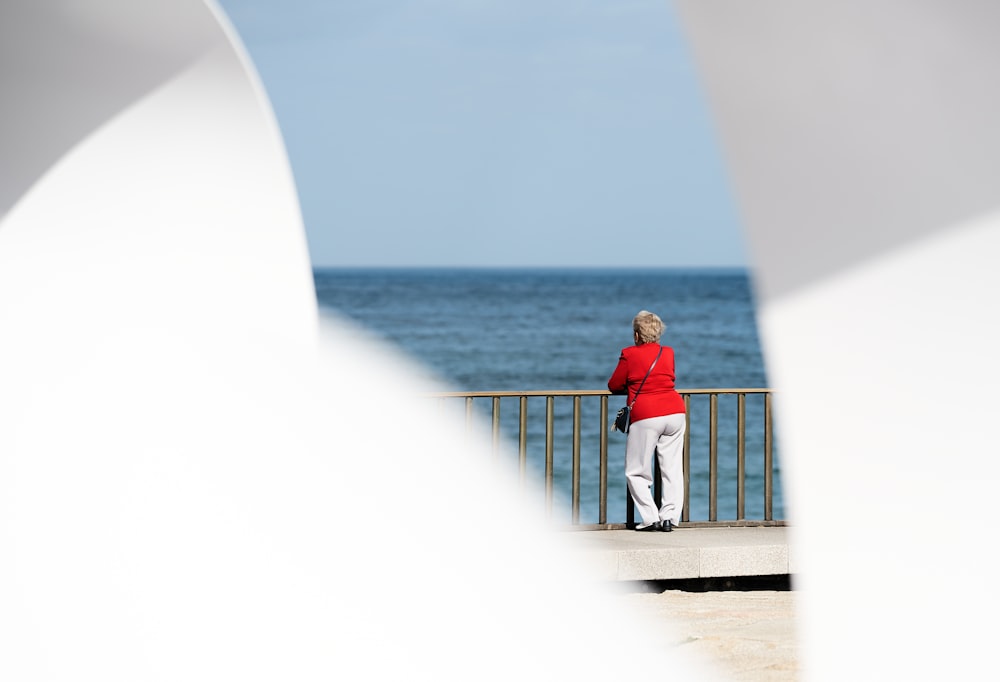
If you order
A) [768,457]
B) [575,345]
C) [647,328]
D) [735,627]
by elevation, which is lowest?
[735,627]

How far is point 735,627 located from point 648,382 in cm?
192

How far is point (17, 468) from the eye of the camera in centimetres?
406

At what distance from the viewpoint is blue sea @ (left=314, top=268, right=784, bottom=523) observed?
24.7 m

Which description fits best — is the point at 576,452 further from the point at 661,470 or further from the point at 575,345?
the point at 575,345

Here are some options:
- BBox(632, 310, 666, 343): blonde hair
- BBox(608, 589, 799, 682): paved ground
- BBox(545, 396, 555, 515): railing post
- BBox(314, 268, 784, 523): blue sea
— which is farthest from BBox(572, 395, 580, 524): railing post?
BBox(314, 268, 784, 523): blue sea

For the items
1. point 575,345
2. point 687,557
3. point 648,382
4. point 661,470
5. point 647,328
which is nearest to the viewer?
point 687,557

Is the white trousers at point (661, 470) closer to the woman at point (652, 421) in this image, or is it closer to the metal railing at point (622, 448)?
the woman at point (652, 421)

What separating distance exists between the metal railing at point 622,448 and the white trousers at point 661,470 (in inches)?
4.4

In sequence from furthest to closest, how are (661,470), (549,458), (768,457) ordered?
(768,457), (661,470), (549,458)

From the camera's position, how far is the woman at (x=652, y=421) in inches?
334

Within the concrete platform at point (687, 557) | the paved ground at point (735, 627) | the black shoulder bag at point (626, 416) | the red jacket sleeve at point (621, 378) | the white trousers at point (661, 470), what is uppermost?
the red jacket sleeve at point (621, 378)

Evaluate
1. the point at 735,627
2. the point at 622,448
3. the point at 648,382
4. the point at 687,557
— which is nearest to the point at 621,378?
the point at 648,382

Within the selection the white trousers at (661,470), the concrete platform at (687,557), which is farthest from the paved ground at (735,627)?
the white trousers at (661,470)

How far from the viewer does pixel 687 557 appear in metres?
7.93
